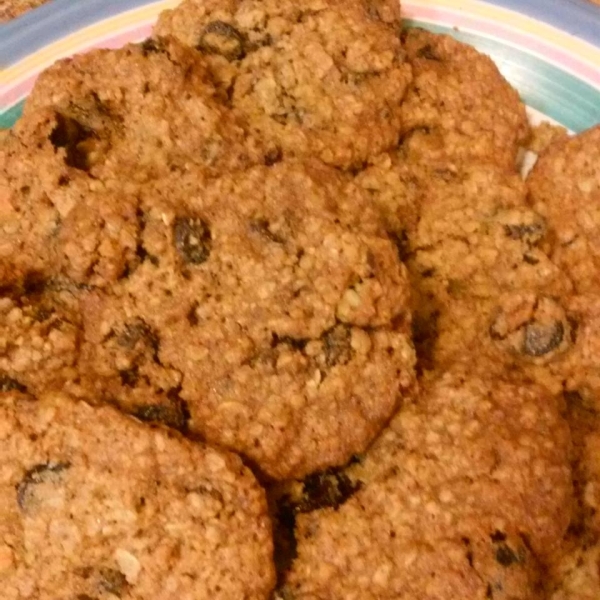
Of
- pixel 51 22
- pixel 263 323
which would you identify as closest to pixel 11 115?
pixel 51 22

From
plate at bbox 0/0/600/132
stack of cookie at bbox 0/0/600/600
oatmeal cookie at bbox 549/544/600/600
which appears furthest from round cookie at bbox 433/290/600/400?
plate at bbox 0/0/600/132

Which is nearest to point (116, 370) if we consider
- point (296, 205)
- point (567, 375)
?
point (296, 205)

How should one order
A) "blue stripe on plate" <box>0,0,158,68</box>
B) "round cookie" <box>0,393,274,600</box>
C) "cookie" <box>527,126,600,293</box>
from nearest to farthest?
"round cookie" <box>0,393,274,600</box>
"cookie" <box>527,126,600,293</box>
"blue stripe on plate" <box>0,0,158,68</box>

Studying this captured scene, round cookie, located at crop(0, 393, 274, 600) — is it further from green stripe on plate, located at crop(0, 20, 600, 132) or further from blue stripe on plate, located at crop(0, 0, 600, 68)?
blue stripe on plate, located at crop(0, 0, 600, 68)

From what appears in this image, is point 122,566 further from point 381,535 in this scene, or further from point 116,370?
point 381,535

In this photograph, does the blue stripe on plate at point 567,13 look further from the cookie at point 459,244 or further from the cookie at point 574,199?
the cookie at point 459,244

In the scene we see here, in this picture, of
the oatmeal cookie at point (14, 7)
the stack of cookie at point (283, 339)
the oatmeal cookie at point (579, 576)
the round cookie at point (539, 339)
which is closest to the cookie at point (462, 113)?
the stack of cookie at point (283, 339)
